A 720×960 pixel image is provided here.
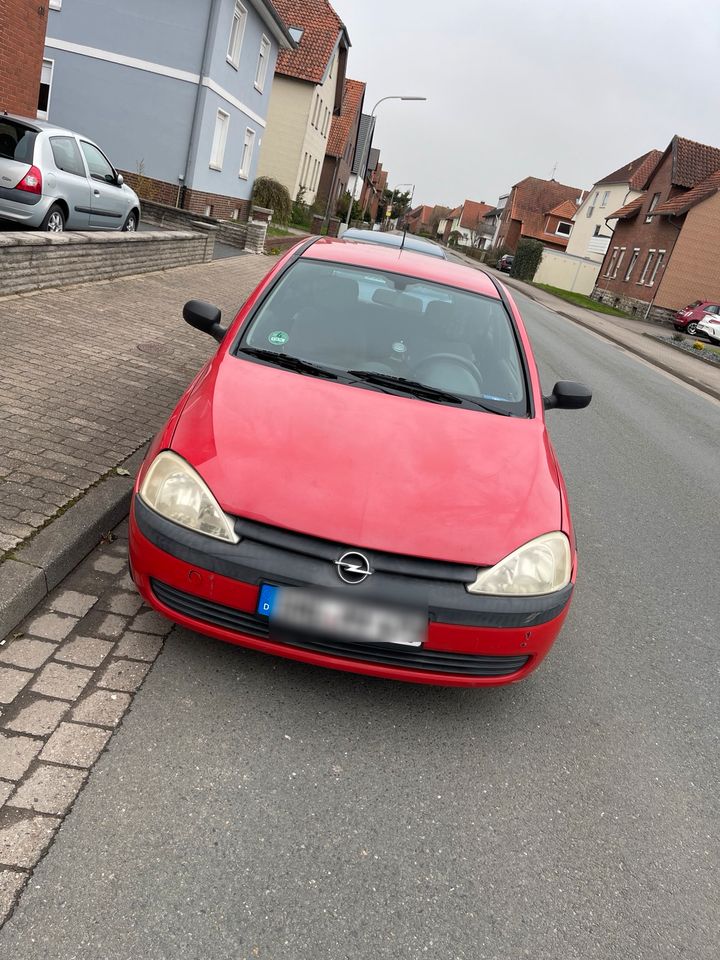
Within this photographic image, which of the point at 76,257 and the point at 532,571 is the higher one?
the point at 532,571

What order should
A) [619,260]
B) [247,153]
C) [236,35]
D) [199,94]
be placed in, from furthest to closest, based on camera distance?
[619,260] → [247,153] → [236,35] → [199,94]

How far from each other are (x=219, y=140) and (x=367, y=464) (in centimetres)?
2338

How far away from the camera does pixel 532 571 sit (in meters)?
3.00

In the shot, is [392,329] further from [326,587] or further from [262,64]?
[262,64]

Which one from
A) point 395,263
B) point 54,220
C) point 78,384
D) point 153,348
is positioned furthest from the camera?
point 54,220

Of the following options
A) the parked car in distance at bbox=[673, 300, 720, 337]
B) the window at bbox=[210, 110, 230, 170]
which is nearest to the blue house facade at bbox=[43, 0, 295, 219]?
the window at bbox=[210, 110, 230, 170]

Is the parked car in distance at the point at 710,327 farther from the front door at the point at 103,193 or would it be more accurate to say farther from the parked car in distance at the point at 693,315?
the front door at the point at 103,193

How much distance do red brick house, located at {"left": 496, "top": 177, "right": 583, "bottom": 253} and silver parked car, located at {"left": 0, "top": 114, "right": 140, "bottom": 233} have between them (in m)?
82.5

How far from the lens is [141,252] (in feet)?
37.8

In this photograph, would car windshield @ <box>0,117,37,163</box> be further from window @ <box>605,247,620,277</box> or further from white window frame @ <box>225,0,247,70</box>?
window @ <box>605,247,620,277</box>

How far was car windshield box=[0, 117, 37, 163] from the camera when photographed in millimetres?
10125

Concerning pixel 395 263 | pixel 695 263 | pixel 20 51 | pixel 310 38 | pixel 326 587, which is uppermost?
pixel 310 38

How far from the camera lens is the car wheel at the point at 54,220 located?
34.5 feet

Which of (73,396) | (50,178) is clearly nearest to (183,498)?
(73,396)
